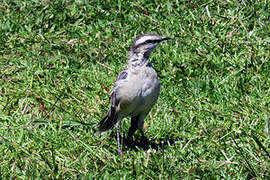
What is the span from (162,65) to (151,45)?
204 centimetres

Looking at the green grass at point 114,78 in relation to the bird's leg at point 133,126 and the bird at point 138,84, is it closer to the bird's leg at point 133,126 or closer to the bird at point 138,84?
the bird's leg at point 133,126

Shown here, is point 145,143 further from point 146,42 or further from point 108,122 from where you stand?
point 146,42

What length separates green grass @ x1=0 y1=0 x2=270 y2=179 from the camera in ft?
18.4

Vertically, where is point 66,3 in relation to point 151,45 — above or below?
below

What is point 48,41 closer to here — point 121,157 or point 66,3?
point 66,3

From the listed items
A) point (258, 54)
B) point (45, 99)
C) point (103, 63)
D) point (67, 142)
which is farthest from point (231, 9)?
point (67, 142)

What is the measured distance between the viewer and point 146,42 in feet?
20.2

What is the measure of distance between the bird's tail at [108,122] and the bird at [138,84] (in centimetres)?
9

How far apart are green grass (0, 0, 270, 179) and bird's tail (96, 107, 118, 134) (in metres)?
0.12

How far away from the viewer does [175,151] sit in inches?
232

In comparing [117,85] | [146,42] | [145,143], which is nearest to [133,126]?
[145,143]

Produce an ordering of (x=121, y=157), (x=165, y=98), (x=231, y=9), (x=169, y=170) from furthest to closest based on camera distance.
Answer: (x=231, y=9) → (x=165, y=98) → (x=121, y=157) → (x=169, y=170)

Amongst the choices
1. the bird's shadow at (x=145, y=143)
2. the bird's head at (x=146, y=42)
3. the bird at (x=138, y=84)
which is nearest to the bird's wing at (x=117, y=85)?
the bird at (x=138, y=84)

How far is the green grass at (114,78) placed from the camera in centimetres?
560
